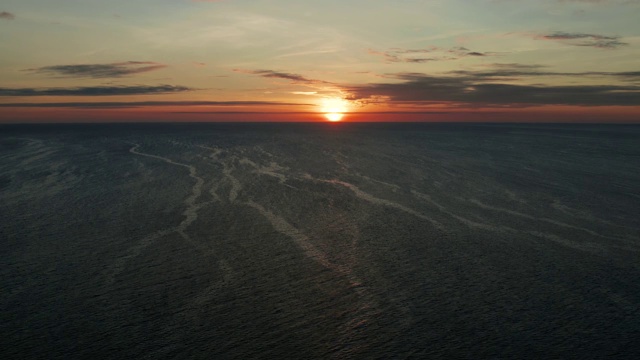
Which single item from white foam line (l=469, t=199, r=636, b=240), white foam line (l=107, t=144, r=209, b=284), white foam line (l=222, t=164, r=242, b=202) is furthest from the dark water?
white foam line (l=222, t=164, r=242, b=202)

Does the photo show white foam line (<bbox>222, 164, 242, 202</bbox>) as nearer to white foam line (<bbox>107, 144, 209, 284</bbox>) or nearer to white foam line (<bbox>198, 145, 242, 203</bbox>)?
white foam line (<bbox>198, 145, 242, 203</bbox>)

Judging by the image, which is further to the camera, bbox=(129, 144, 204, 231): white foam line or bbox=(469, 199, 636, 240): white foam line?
bbox=(129, 144, 204, 231): white foam line

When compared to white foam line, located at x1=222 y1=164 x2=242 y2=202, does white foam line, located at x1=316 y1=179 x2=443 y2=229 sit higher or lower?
lower

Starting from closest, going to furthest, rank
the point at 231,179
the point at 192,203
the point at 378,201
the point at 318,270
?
the point at 318,270 < the point at 192,203 < the point at 378,201 < the point at 231,179

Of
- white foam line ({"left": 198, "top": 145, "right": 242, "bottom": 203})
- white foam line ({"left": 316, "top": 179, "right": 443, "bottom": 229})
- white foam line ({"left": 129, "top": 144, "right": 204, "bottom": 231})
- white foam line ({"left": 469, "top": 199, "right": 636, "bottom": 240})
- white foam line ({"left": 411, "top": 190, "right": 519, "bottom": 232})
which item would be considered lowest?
white foam line ({"left": 469, "top": 199, "right": 636, "bottom": 240})

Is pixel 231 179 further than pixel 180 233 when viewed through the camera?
Yes

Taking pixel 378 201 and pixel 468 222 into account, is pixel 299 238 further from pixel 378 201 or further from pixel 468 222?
pixel 378 201

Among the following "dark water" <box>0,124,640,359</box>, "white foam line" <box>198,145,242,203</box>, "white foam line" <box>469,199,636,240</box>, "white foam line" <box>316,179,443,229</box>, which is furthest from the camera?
"white foam line" <box>198,145,242,203</box>

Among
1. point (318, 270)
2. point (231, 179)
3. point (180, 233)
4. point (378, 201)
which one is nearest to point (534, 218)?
point (378, 201)

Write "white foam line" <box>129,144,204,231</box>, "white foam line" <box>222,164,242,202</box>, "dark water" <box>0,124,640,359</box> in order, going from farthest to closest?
"white foam line" <box>222,164,242,202</box> → "white foam line" <box>129,144,204,231</box> → "dark water" <box>0,124,640,359</box>

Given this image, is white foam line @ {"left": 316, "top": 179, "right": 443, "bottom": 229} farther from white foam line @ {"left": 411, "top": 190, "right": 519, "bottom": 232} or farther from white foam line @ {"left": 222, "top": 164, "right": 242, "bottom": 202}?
white foam line @ {"left": 222, "top": 164, "right": 242, "bottom": 202}
